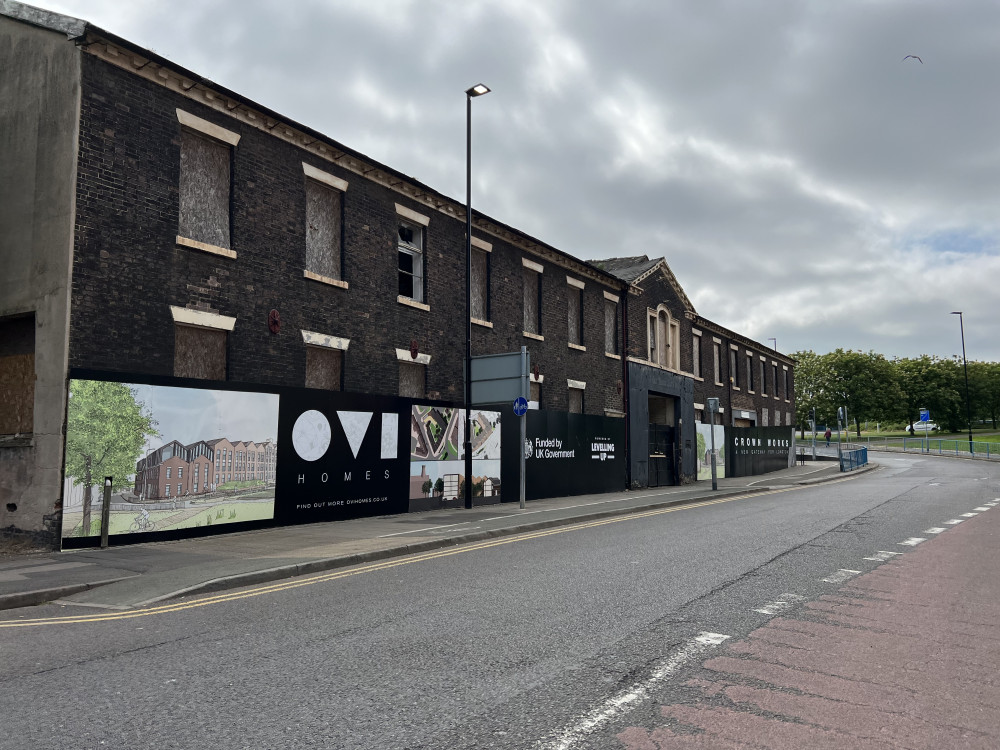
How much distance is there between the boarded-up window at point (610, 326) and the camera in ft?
91.2

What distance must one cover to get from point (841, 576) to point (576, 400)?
684 inches

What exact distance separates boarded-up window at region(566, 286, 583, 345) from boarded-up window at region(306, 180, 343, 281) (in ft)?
35.9

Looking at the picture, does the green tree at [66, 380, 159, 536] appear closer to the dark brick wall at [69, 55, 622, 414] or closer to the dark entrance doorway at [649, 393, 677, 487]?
the dark brick wall at [69, 55, 622, 414]

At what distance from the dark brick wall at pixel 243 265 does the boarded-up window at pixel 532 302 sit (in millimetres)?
2606

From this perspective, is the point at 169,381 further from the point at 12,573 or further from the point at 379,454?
the point at 379,454

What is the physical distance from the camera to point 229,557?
9930 mm

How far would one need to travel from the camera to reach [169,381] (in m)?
12.0

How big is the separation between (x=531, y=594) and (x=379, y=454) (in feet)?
30.0

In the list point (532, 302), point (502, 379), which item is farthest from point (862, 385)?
point (502, 379)

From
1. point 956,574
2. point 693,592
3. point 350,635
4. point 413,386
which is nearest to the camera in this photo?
point 350,635

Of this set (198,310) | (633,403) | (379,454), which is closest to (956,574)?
(379,454)

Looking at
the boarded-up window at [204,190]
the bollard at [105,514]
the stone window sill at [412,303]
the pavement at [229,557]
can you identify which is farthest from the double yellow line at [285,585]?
the boarded-up window at [204,190]

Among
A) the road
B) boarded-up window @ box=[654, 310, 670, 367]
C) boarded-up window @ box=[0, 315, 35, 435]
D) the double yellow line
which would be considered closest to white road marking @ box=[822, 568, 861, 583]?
the road

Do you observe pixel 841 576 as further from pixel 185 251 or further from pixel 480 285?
pixel 480 285
